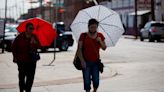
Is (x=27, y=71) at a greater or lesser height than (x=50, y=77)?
greater

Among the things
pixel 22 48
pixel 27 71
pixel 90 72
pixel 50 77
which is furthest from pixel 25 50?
pixel 50 77

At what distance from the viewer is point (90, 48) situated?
9.30m

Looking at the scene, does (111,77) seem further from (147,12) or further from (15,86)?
(147,12)

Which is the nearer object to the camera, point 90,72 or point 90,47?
point 90,47

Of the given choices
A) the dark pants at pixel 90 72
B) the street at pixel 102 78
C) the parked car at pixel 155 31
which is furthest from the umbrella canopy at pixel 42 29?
the parked car at pixel 155 31

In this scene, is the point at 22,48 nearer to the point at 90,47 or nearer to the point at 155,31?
the point at 90,47

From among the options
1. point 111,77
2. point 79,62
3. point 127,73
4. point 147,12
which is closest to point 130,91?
point 79,62

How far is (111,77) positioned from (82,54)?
5583mm

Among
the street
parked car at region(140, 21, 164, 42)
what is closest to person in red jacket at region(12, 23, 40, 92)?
the street

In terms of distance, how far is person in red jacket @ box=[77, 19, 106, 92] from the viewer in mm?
9219

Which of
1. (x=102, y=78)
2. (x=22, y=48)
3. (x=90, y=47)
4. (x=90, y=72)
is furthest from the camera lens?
(x=102, y=78)

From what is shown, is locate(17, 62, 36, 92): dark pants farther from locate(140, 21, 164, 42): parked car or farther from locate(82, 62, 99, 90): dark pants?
locate(140, 21, 164, 42): parked car

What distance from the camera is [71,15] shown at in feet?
416

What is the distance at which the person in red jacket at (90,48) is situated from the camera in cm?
922
